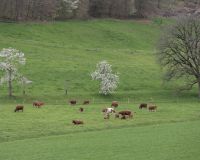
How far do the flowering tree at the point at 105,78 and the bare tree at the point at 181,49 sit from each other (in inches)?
376

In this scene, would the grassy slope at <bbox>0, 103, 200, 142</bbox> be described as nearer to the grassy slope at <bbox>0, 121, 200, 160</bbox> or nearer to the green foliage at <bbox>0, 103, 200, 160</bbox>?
the green foliage at <bbox>0, 103, 200, 160</bbox>

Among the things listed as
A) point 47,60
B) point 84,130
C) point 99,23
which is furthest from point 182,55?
point 99,23

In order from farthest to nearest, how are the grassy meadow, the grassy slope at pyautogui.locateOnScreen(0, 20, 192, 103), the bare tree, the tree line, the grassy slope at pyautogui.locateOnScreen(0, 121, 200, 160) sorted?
the tree line → the bare tree → the grassy slope at pyautogui.locateOnScreen(0, 20, 192, 103) → the grassy meadow → the grassy slope at pyautogui.locateOnScreen(0, 121, 200, 160)

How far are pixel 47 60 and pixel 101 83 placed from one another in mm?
21681

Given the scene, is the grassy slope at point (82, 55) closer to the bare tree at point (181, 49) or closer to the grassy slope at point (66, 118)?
the bare tree at point (181, 49)

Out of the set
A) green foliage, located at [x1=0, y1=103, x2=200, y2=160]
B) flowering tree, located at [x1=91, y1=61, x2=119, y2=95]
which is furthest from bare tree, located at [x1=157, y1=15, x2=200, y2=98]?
green foliage, located at [x1=0, y1=103, x2=200, y2=160]

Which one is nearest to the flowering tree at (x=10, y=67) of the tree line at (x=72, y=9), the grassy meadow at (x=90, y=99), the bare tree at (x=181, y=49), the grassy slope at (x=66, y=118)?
the grassy meadow at (x=90, y=99)

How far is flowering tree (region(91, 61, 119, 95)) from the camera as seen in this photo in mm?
73938

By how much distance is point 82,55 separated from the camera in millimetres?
102312

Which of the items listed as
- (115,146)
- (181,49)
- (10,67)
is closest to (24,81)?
(10,67)

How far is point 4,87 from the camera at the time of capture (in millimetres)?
75500

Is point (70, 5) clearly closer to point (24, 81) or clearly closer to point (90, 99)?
point (24, 81)

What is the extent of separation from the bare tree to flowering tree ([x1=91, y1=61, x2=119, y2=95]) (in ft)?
31.3

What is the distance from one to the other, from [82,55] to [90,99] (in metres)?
32.3
